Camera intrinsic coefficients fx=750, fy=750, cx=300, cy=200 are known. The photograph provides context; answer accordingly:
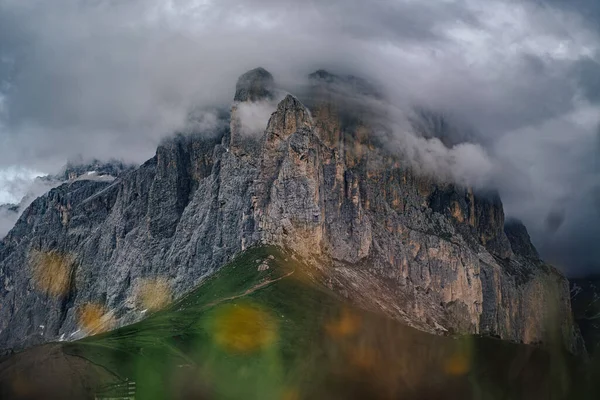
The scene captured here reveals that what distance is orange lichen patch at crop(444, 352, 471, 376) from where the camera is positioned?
3626 centimetres

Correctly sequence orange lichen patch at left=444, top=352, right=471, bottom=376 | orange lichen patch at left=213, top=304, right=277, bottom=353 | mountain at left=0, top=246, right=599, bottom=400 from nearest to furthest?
1. mountain at left=0, top=246, right=599, bottom=400
2. orange lichen patch at left=444, top=352, right=471, bottom=376
3. orange lichen patch at left=213, top=304, right=277, bottom=353

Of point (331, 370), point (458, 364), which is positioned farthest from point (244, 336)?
point (458, 364)

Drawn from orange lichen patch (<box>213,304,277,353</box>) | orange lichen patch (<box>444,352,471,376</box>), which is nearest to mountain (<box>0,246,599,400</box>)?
orange lichen patch (<box>444,352,471,376</box>)

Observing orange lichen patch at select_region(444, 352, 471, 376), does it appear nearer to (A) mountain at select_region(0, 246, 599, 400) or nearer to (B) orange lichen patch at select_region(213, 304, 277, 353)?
(A) mountain at select_region(0, 246, 599, 400)

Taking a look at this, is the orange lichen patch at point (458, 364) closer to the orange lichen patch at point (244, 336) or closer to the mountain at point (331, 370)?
the mountain at point (331, 370)

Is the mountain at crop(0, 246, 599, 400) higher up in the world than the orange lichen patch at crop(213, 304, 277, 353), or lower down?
lower down

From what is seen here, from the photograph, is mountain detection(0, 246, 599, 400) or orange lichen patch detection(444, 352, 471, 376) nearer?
mountain detection(0, 246, 599, 400)

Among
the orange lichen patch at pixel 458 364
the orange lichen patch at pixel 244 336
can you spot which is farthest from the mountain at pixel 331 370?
the orange lichen patch at pixel 244 336

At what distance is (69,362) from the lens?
10388 cm

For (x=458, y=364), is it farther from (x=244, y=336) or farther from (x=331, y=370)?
(x=244, y=336)

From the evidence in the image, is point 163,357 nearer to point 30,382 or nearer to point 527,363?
point 30,382

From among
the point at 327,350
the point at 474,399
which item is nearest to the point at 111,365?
the point at 327,350

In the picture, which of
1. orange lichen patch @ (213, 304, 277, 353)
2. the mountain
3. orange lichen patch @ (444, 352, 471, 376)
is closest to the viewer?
the mountain

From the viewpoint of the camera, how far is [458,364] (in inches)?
1484
